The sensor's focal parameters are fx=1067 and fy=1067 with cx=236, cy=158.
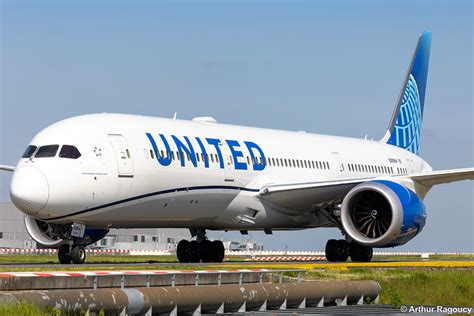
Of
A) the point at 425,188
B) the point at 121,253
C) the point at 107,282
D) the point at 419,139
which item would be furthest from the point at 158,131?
the point at 121,253

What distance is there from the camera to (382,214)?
3284 centimetres

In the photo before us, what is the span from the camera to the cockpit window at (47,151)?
27.3 metres

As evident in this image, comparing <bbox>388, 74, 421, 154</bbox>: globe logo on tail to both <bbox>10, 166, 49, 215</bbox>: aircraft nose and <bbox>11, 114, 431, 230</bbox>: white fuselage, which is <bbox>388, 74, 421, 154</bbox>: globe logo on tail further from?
<bbox>10, 166, 49, 215</bbox>: aircraft nose

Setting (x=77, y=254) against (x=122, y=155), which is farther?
(x=122, y=155)

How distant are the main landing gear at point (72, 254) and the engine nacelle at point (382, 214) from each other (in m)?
8.37

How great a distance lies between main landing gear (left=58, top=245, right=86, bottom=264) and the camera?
27.9 m

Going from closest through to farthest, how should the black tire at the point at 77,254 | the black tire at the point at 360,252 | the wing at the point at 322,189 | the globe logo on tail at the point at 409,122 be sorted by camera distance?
the black tire at the point at 77,254, the wing at the point at 322,189, the black tire at the point at 360,252, the globe logo on tail at the point at 409,122

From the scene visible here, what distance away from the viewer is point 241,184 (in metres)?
32.6

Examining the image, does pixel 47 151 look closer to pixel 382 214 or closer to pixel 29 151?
pixel 29 151

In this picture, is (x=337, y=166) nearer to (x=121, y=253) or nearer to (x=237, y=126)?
(x=237, y=126)

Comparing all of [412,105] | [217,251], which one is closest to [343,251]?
[217,251]

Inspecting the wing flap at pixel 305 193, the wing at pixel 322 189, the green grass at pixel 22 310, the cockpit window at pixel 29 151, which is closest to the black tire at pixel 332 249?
the wing at pixel 322 189

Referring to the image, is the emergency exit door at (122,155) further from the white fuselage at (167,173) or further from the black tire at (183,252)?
the black tire at (183,252)

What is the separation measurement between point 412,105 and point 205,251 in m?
16.5
